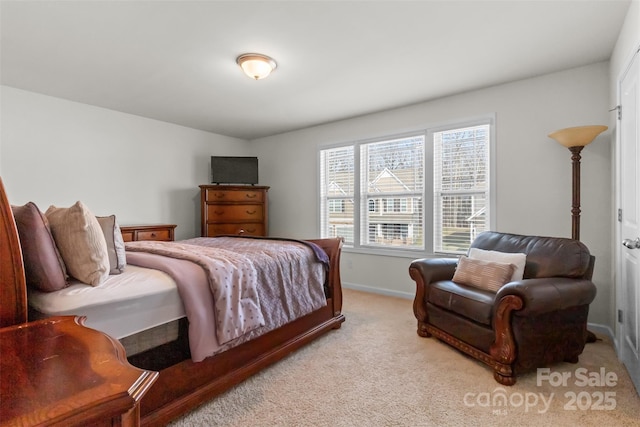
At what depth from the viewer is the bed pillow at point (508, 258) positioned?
229cm

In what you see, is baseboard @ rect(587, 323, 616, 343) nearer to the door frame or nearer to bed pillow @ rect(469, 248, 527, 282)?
the door frame

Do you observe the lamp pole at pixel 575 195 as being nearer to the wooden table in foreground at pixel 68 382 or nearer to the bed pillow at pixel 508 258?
the bed pillow at pixel 508 258

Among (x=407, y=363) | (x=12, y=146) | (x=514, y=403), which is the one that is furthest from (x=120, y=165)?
(x=514, y=403)

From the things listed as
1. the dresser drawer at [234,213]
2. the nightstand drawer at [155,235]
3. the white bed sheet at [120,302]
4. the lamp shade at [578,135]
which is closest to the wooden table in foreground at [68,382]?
the white bed sheet at [120,302]

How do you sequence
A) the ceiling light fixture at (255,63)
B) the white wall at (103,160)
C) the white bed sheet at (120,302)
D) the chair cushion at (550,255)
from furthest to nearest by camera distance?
the white wall at (103,160), the ceiling light fixture at (255,63), the chair cushion at (550,255), the white bed sheet at (120,302)

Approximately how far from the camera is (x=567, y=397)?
178 cm

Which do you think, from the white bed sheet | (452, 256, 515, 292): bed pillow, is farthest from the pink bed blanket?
(452, 256, 515, 292): bed pillow

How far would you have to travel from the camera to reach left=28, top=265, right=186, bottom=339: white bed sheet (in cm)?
130

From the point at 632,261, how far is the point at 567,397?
968 mm

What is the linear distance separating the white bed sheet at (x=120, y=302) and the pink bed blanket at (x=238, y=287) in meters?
0.08

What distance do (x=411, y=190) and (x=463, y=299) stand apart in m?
1.88

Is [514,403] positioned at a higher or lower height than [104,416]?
lower

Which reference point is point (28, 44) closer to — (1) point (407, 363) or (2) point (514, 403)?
(1) point (407, 363)

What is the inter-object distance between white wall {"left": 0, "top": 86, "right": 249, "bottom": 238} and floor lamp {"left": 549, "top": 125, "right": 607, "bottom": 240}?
4587mm
